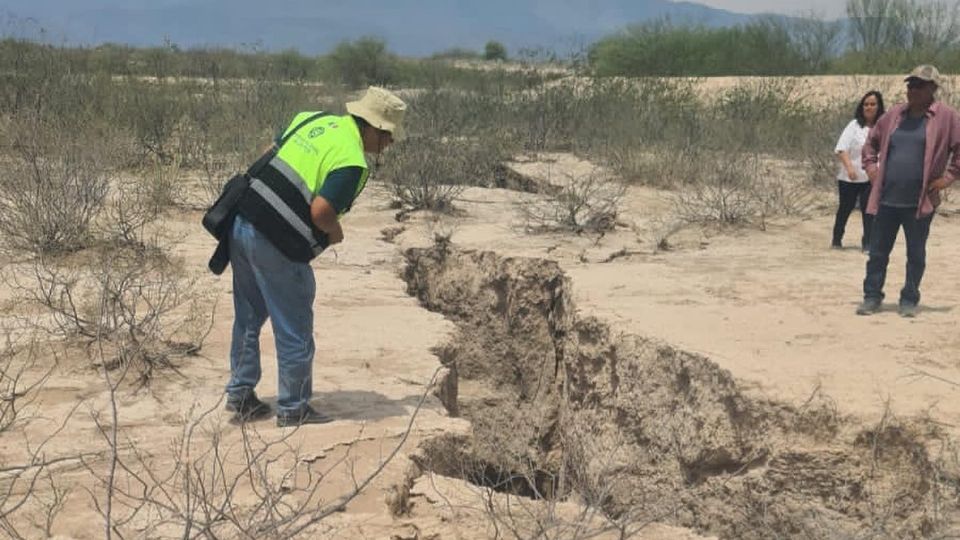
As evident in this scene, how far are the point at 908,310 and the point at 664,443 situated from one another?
6.01ft

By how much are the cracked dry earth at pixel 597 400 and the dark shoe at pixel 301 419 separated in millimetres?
85

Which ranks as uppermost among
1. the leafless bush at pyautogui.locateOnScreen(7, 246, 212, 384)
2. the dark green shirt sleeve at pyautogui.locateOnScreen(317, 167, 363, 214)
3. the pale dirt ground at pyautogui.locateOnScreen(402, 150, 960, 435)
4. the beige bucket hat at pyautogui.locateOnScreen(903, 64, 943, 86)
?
the beige bucket hat at pyautogui.locateOnScreen(903, 64, 943, 86)

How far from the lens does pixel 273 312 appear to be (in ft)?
13.3

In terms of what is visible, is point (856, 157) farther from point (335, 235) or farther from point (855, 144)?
point (335, 235)

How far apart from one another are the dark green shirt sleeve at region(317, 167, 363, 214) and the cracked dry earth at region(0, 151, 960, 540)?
0.94 meters

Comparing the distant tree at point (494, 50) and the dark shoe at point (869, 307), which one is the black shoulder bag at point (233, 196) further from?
the distant tree at point (494, 50)

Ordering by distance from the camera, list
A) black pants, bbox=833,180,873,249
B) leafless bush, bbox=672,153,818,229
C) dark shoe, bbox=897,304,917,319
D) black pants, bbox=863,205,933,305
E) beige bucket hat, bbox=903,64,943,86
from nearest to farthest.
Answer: beige bucket hat, bbox=903,64,943,86, black pants, bbox=863,205,933,305, dark shoe, bbox=897,304,917,319, black pants, bbox=833,180,873,249, leafless bush, bbox=672,153,818,229

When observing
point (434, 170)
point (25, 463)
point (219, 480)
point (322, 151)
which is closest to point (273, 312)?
point (322, 151)

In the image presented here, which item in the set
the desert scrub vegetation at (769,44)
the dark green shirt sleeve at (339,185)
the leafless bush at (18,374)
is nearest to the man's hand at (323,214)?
the dark green shirt sleeve at (339,185)

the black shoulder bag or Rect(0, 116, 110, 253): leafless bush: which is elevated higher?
the black shoulder bag

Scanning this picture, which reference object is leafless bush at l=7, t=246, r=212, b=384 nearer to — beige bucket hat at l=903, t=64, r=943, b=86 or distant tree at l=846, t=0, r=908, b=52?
beige bucket hat at l=903, t=64, r=943, b=86

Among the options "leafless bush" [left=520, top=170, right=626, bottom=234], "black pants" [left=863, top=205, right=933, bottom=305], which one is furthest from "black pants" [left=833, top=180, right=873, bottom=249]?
"black pants" [left=863, top=205, right=933, bottom=305]

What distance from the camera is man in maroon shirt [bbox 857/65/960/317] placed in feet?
16.7

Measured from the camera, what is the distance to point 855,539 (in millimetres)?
3227
